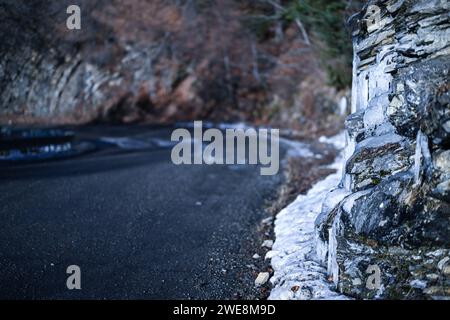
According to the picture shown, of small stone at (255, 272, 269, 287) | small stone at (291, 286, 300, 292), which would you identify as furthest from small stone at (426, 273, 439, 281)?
small stone at (255, 272, 269, 287)

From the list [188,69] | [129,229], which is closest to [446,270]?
[129,229]

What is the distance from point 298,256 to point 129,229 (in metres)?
4.33

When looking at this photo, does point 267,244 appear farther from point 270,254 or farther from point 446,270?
point 446,270

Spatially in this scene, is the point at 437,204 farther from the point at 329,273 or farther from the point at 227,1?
the point at 227,1

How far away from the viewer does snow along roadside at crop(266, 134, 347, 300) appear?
5387 millimetres

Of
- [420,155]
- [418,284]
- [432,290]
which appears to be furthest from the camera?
[420,155]

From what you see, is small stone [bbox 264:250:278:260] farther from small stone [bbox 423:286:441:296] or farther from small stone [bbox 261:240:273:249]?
small stone [bbox 423:286:441:296]

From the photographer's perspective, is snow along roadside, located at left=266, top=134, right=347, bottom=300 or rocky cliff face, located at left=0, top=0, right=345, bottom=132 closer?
snow along roadside, located at left=266, top=134, right=347, bottom=300

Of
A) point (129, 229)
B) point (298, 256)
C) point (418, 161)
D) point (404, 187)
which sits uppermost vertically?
point (418, 161)

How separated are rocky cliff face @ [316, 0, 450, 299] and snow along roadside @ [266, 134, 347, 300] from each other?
10.7 inches

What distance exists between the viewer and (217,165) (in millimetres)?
15141

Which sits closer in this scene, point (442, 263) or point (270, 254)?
point (442, 263)

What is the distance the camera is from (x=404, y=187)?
16.5 feet
